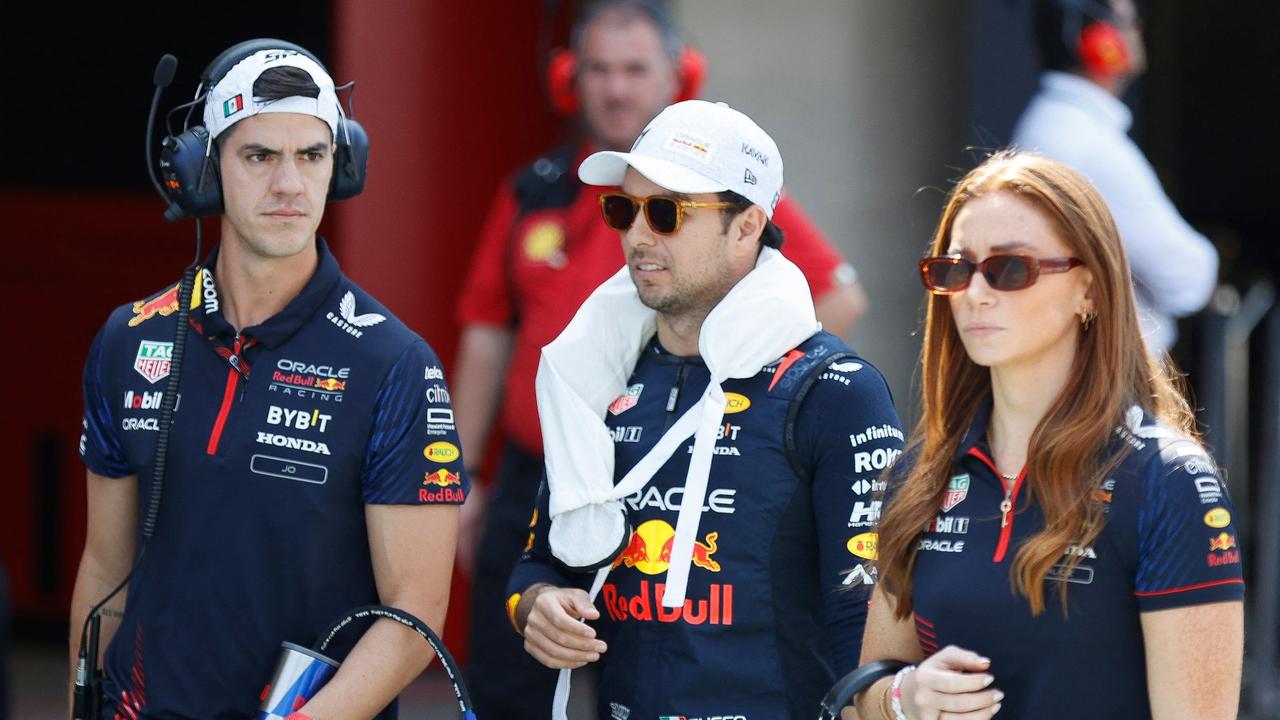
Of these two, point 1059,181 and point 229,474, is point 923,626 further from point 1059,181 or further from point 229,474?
point 229,474

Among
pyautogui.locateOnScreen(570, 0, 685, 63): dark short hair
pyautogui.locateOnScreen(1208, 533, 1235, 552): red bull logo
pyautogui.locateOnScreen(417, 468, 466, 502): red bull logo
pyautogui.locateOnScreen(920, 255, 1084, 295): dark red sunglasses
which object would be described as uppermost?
pyautogui.locateOnScreen(570, 0, 685, 63): dark short hair

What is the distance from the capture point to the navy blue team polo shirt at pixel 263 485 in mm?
3242

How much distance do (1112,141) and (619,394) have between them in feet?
8.81

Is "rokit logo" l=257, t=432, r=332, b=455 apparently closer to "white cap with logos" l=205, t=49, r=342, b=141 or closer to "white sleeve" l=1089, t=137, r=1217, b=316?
"white cap with logos" l=205, t=49, r=342, b=141

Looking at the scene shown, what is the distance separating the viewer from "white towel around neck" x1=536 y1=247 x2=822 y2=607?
3225 millimetres

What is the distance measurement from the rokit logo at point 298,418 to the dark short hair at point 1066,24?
3.36 metres

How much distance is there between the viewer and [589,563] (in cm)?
326

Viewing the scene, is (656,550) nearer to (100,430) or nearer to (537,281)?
(100,430)

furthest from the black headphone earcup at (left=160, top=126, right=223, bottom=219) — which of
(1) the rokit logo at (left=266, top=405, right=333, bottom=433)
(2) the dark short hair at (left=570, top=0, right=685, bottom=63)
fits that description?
(2) the dark short hair at (left=570, top=0, right=685, bottom=63)

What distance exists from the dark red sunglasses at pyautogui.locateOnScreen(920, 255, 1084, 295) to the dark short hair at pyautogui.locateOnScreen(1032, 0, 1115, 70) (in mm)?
3162

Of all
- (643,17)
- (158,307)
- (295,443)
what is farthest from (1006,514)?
(643,17)

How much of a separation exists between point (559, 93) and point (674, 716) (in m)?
2.97

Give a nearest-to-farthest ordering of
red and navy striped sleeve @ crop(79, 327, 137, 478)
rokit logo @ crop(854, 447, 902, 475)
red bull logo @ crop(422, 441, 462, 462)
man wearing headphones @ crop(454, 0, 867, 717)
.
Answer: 1. rokit logo @ crop(854, 447, 902, 475)
2. red bull logo @ crop(422, 441, 462, 462)
3. red and navy striped sleeve @ crop(79, 327, 137, 478)
4. man wearing headphones @ crop(454, 0, 867, 717)

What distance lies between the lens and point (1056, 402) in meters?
2.77
